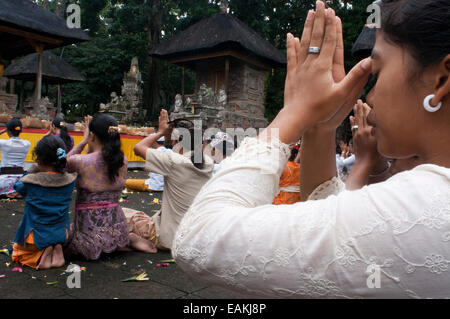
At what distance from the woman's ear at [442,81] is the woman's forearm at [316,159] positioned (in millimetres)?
422

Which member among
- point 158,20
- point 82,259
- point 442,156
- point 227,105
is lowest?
point 82,259

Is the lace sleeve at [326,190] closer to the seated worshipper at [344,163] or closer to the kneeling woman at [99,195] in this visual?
the kneeling woman at [99,195]

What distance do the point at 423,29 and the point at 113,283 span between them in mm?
3114

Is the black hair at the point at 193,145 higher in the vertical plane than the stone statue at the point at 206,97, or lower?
lower

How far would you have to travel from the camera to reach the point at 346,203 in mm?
694

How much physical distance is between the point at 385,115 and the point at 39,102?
14.3 m

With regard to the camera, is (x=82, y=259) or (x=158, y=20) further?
(x=158, y=20)

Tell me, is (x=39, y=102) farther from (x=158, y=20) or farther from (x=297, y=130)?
(x=297, y=130)

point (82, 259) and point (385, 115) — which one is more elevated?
point (385, 115)

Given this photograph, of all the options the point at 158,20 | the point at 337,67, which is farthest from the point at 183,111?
the point at 337,67

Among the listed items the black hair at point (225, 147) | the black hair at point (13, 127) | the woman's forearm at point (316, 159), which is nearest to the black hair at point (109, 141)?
the black hair at point (225, 147)

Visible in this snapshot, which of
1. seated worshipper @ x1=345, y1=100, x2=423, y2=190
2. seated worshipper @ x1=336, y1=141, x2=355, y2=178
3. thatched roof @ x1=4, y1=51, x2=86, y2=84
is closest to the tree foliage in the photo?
thatched roof @ x1=4, y1=51, x2=86, y2=84

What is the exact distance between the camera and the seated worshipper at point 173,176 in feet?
14.0

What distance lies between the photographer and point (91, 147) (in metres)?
4.21
